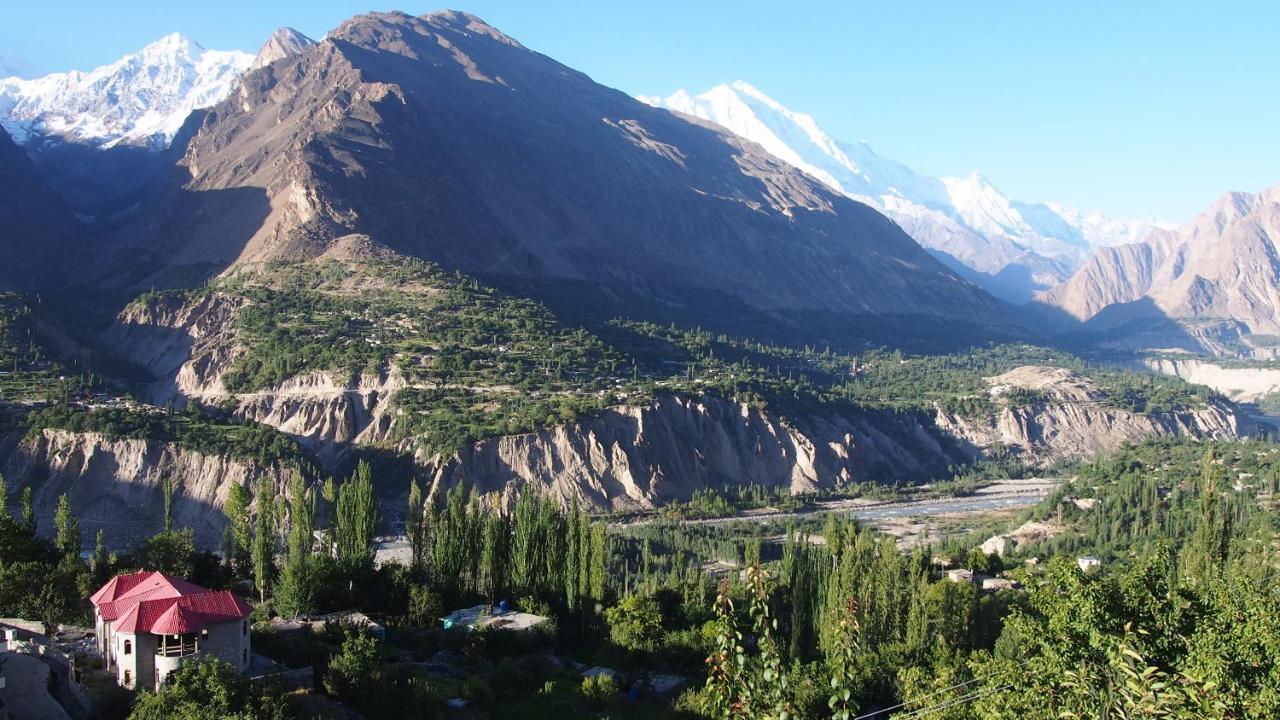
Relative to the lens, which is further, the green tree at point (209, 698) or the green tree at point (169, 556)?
the green tree at point (169, 556)

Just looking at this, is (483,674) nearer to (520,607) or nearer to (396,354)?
(520,607)

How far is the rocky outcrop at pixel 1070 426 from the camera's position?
151 m

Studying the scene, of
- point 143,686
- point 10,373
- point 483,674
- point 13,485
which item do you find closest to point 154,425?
point 13,485

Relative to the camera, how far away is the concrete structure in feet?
184

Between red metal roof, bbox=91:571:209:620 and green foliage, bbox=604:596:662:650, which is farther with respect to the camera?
green foliage, bbox=604:596:662:650

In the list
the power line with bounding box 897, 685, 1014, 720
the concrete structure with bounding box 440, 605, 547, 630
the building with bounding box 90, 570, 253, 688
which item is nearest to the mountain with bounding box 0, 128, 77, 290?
the concrete structure with bounding box 440, 605, 547, 630

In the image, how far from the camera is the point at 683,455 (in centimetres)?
11531

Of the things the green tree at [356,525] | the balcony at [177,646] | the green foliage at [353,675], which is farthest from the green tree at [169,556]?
the balcony at [177,646]

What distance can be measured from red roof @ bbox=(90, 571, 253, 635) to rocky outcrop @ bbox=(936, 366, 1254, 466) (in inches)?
4936

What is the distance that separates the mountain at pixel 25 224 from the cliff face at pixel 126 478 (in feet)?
225

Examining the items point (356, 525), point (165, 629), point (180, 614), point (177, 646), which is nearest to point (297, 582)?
point (356, 525)

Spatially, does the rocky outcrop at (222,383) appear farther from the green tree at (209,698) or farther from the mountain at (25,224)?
the green tree at (209,698)

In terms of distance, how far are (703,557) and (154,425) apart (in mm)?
46090

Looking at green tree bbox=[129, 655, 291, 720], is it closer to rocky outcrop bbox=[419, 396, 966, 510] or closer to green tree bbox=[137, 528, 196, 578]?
green tree bbox=[137, 528, 196, 578]
